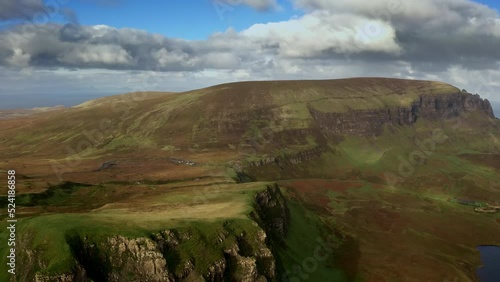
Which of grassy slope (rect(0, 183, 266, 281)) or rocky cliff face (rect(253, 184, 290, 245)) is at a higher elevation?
grassy slope (rect(0, 183, 266, 281))

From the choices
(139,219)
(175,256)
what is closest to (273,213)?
(139,219)

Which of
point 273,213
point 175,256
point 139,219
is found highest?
point 139,219

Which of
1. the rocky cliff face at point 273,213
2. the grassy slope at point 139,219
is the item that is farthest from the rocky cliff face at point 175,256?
the rocky cliff face at point 273,213

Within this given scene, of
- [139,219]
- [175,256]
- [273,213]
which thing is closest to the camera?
[175,256]

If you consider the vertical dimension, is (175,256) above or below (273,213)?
above

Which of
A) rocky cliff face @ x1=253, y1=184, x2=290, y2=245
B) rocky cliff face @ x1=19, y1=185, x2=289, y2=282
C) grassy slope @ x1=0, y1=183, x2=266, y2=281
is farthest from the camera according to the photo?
rocky cliff face @ x1=253, y1=184, x2=290, y2=245

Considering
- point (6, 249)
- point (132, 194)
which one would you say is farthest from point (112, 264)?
point (132, 194)

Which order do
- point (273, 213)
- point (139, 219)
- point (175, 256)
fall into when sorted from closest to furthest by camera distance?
point (175, 256) → point (139, 219) → point (273, 213)

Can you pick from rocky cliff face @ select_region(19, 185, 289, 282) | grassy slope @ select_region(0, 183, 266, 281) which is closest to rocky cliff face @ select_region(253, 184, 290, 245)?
grassy slope @ select_region(0, 183, 266, 281)

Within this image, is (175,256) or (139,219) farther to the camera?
(139,219)

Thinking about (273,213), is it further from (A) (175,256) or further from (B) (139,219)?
(A) (175,256)

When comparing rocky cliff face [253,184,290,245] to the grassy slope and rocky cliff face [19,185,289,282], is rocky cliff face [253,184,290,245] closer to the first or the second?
the grassy slope

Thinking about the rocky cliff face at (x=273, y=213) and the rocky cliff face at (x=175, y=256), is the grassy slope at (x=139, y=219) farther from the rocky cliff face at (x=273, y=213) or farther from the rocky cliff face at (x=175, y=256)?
the rocky cliff face at (x=273, y=213)
